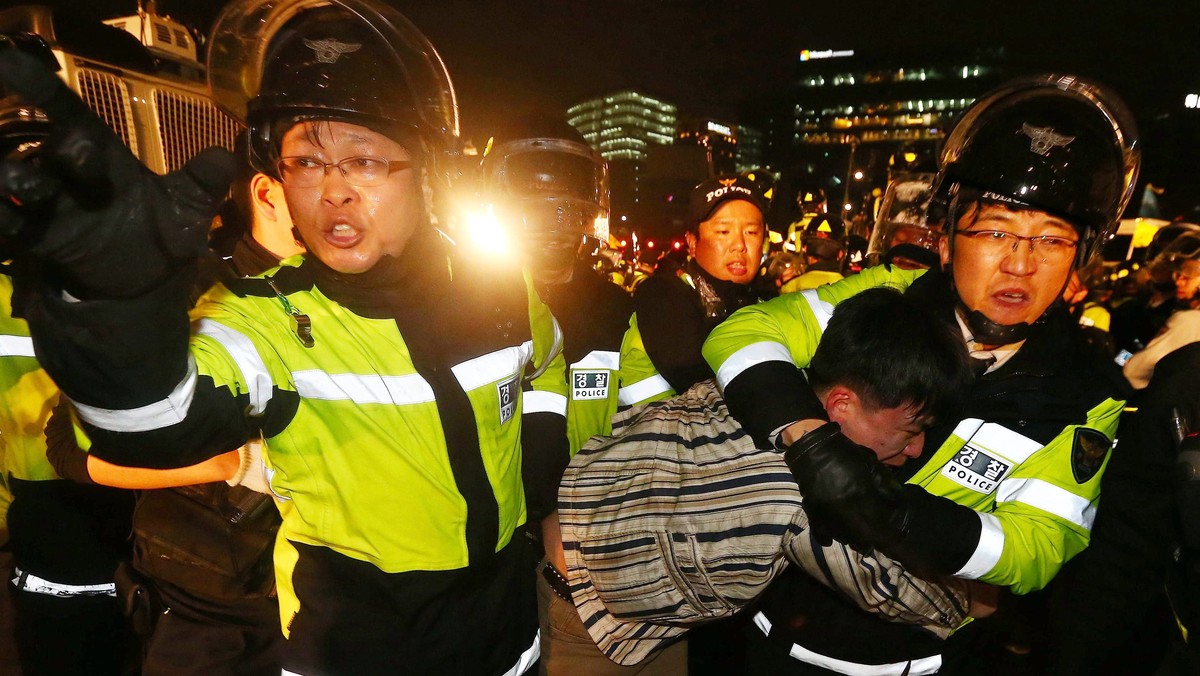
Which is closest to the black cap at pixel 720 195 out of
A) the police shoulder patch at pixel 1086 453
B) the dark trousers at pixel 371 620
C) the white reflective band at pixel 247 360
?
the police shoulder patch at pixel 1086 453

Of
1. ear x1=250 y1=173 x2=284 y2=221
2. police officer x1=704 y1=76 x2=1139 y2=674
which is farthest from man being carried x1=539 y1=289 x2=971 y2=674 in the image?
ear x1=250 y1=173 x2=284 y2=221

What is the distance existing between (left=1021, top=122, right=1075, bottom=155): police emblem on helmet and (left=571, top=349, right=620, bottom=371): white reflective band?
1973 mm

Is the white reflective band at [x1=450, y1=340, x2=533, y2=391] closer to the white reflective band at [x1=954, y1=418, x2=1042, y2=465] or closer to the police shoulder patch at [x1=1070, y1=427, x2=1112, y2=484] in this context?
the white reflective band at [x1=954, y1=418, x2=1042, y2=465]

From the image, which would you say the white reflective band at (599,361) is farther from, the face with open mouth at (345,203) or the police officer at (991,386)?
the face with open mouth at (345,203)

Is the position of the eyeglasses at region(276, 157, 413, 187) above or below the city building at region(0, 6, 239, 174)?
below

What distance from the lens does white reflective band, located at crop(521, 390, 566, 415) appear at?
233cm

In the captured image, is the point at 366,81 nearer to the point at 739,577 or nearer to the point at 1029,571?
the point at 739,577

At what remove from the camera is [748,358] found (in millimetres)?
1857

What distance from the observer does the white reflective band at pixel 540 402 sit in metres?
2.33

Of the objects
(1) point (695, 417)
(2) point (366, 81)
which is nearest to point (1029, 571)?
(1) point (695, 417)

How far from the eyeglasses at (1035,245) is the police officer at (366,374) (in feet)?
5.52

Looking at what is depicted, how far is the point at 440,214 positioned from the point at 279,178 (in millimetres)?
544

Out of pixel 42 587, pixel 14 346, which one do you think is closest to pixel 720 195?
pixel 14 346

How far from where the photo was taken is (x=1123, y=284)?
30.5 feet
